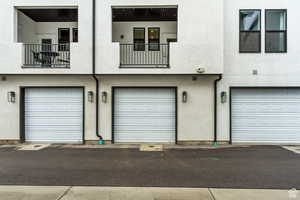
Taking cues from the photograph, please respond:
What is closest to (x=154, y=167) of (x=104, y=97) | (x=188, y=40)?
(x=104, y=97)

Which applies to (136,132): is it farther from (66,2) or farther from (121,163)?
(66,2)

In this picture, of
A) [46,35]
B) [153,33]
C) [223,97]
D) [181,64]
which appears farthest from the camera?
[46,35]

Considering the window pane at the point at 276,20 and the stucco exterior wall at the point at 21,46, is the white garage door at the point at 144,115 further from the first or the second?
the window pane at the point at 276,20

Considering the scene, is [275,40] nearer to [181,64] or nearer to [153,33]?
[181,64]

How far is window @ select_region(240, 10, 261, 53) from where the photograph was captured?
10.4 meters

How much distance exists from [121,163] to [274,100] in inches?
299

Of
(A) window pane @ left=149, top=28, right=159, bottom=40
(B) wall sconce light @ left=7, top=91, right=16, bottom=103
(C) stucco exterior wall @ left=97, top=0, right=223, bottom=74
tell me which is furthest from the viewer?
(A) window pane @ left=149, top=28, right=159, bottom=40

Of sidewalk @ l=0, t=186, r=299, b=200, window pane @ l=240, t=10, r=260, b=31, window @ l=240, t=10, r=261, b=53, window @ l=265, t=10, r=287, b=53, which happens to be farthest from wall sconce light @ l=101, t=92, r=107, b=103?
window @ l=265, t=10, r=287, b=53

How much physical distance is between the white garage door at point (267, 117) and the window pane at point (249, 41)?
73.9 inches

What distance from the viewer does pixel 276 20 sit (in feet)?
34.2

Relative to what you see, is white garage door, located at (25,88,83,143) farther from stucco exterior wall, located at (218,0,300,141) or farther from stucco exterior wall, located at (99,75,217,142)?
stucco exterior wall, located at (218,0,300,141)

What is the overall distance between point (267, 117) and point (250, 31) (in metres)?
3.98

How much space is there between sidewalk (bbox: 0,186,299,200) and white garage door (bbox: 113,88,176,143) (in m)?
5.47

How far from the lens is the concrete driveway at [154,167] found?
18.1ft
